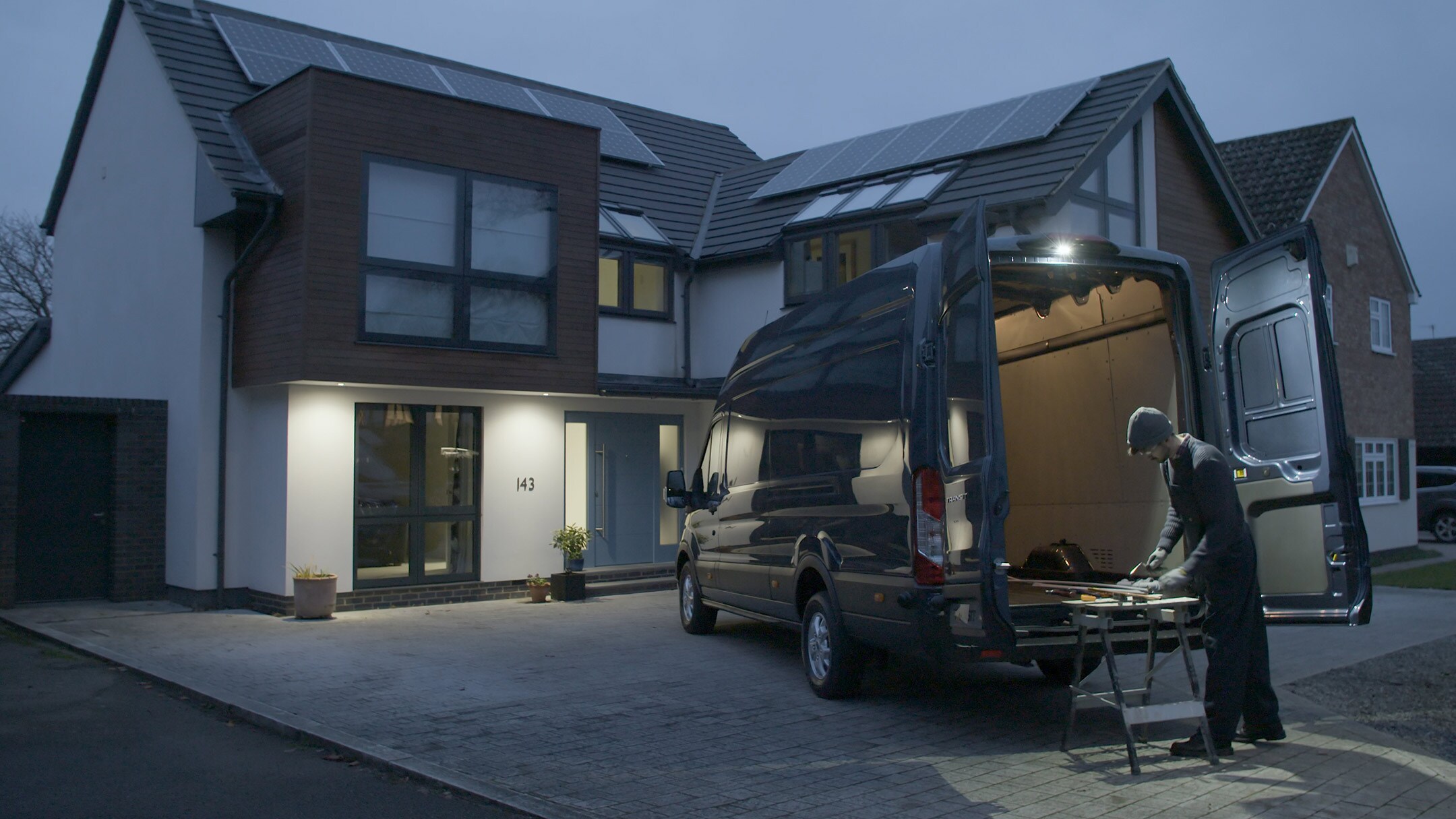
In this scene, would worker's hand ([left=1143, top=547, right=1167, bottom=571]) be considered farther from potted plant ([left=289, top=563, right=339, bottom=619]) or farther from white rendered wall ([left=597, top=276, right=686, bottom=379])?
white rendered wall ([left=597, top=276, right=686, bottom=379])

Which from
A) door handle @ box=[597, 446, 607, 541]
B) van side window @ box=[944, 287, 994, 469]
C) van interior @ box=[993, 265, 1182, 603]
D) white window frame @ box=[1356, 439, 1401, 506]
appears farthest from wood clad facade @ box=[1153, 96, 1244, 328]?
van side window @ box=[944, 287, 994, 469]

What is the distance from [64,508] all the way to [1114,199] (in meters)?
13.2

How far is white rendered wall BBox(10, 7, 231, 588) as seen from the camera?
12734 mm

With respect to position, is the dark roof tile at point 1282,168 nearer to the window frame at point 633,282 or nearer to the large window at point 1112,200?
the large window at point 1112,200

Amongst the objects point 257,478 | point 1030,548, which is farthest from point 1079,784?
point 257,478

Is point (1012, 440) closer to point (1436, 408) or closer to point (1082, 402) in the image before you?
point (1082, 402)

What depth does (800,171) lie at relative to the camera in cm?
1805

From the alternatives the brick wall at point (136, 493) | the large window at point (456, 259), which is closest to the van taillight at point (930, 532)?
the large window at point (456, 259)

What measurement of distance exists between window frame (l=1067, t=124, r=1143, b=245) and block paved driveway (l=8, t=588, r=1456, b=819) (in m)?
5.87

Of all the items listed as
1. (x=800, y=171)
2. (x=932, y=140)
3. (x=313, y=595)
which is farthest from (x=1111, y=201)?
(x=313, y=595)

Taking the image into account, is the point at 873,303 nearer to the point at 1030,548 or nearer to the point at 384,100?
the point at 1030,548

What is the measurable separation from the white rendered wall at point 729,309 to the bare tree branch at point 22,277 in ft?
91.7

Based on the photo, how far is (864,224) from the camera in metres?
15.1

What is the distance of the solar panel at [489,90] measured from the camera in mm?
16938
